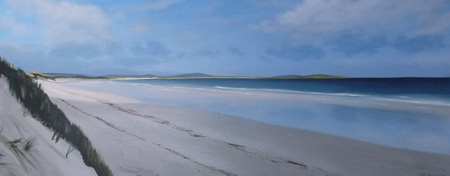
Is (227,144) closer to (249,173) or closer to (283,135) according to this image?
(249,173)

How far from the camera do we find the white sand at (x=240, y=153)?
97.9 inches

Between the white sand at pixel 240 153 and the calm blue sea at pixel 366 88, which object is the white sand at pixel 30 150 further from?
the calm blue sea at pixel 366 88

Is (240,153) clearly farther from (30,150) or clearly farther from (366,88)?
(366,88)

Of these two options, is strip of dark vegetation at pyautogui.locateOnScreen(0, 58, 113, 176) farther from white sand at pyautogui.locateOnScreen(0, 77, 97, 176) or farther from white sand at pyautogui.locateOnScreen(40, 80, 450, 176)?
white sand at pyautogui.locateOnScreen(40, 80, 450, 176)

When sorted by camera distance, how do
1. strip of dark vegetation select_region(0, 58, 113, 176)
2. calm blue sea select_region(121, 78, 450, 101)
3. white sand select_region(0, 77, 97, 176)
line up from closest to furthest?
white sand select_region(0, 77, 97, 176) → strip of dark vegetation select_region(0, 58, 113, 176) → calm blue sea select_region(121, 78, 450, 101)

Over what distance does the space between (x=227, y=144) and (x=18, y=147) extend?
2.78 metres

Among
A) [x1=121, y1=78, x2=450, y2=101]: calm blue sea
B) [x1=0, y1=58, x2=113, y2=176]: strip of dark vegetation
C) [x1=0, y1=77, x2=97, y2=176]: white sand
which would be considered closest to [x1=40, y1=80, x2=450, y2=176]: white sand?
[x1=0, y1=58, x2=113, y2=176]: strip of dark vegetation

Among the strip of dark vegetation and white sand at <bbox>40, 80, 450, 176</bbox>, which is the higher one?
the strip of dark vegetation

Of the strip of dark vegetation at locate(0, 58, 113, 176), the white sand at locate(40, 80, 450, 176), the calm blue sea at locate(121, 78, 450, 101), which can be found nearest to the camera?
the strip of dark vegetation at locate(0, 58, 113, 176)

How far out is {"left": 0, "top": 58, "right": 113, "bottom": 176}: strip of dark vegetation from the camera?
53.2 inches

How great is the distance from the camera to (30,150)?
996 mm

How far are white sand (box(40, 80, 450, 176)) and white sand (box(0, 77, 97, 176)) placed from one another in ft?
2.96

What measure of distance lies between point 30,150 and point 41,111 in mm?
587

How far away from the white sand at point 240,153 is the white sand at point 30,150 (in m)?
0.90
